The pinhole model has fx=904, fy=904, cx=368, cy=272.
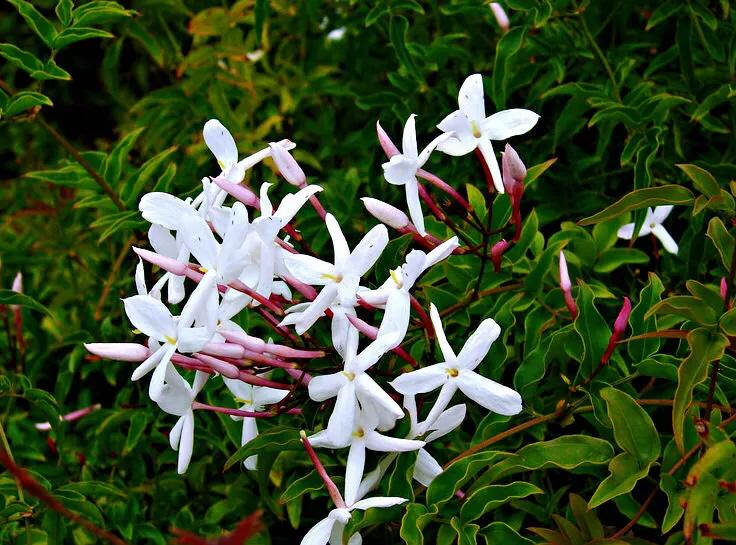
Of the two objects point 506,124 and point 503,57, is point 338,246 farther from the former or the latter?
point 503,57

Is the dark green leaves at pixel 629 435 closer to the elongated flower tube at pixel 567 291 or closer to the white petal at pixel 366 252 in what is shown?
the elongated flower tube at pixel 567 291

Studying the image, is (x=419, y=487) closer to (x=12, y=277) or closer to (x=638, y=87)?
(x=638, y=87)

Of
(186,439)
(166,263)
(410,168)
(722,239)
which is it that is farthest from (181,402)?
(722,239)

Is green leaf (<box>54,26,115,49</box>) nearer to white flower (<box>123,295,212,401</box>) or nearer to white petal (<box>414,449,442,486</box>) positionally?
white flower (<box>123,295,212,401</box>)

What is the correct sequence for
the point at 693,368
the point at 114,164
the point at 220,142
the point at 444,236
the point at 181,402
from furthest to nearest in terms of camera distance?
the point at 114,164, the point at 444,236, the point at 220,142, the point at 181,402, the point at 693,368

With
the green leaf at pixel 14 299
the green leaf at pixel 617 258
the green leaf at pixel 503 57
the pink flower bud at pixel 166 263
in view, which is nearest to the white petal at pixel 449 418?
the pink flower bud at pixel 166 263

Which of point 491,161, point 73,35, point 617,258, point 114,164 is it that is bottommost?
point 617,258
